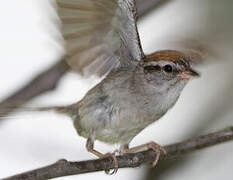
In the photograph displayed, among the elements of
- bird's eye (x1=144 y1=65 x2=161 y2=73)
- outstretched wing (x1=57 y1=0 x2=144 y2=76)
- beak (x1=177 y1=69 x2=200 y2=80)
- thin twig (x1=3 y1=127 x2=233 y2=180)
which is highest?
outstretched wing (x1=57 y1=0 x2=144 y2=76)

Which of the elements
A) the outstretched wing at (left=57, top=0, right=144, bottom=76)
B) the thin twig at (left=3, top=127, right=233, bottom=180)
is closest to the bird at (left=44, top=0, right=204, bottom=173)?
the outstretched wing at (left=57, top=0, right=144, bottom=76)

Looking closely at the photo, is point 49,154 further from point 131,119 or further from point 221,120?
point 221,120

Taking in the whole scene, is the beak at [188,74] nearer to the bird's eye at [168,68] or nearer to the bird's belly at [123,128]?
the bird's eye at [168,68]

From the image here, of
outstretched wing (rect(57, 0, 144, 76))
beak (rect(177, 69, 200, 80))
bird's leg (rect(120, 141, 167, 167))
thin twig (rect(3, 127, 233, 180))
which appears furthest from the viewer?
beak (rect(177, 69, 200, 80))

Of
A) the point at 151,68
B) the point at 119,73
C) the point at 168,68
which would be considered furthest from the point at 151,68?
the point at 119,73

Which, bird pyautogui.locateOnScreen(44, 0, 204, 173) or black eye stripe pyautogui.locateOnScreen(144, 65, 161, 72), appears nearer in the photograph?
bird pyautogui.locateOnScreen(44, 0, 204, 173)

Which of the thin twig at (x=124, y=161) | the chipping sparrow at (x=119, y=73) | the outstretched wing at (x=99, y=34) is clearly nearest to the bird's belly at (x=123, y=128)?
the chipping sparrow at (x=119, y=73)

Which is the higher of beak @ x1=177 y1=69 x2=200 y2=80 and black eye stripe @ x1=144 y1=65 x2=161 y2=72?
black eye stripe @ x1=144 y1=65 x2=161 y2=72

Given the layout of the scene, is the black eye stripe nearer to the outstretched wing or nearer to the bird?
the bird

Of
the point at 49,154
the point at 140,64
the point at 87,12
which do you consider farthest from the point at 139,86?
the point at 49,154

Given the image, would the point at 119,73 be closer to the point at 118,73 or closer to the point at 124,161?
the point at 118,73
